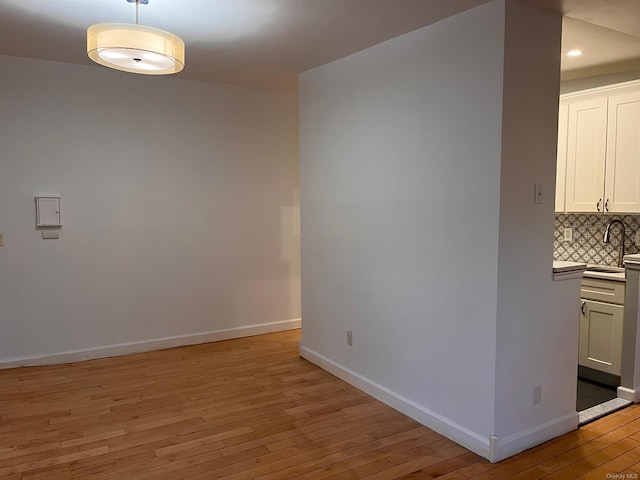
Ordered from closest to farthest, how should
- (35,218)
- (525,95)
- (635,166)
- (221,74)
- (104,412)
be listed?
(525,95)
(104,412)
(635,166)
(35,218)
(221,74)

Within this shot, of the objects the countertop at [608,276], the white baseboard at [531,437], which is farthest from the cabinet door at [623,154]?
the white baseboard at [531,437]

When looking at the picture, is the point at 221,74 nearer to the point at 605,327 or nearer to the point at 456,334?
the point at 456,334

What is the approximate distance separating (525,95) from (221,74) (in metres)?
2.83

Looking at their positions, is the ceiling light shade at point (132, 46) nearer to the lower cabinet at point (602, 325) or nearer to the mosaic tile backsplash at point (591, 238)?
the lower cabinet at point (602, 325)

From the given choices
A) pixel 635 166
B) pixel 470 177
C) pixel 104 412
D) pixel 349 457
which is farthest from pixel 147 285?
pixel 635 166

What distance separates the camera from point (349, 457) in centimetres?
279

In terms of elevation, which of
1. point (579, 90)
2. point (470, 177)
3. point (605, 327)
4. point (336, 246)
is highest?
point (579, 90)

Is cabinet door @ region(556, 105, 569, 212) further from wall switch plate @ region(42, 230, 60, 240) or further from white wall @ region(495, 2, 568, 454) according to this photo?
wall switch plate @ region(42, 230, 60, 240)

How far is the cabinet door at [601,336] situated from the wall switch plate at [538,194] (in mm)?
1518

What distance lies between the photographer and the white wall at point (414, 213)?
109 inches

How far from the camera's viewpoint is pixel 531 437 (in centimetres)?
290

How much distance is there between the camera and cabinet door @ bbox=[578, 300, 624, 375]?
12.3ft

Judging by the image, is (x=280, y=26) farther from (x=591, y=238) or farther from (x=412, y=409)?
(x=591, y=238)

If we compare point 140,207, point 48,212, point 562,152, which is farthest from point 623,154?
point 48,212
